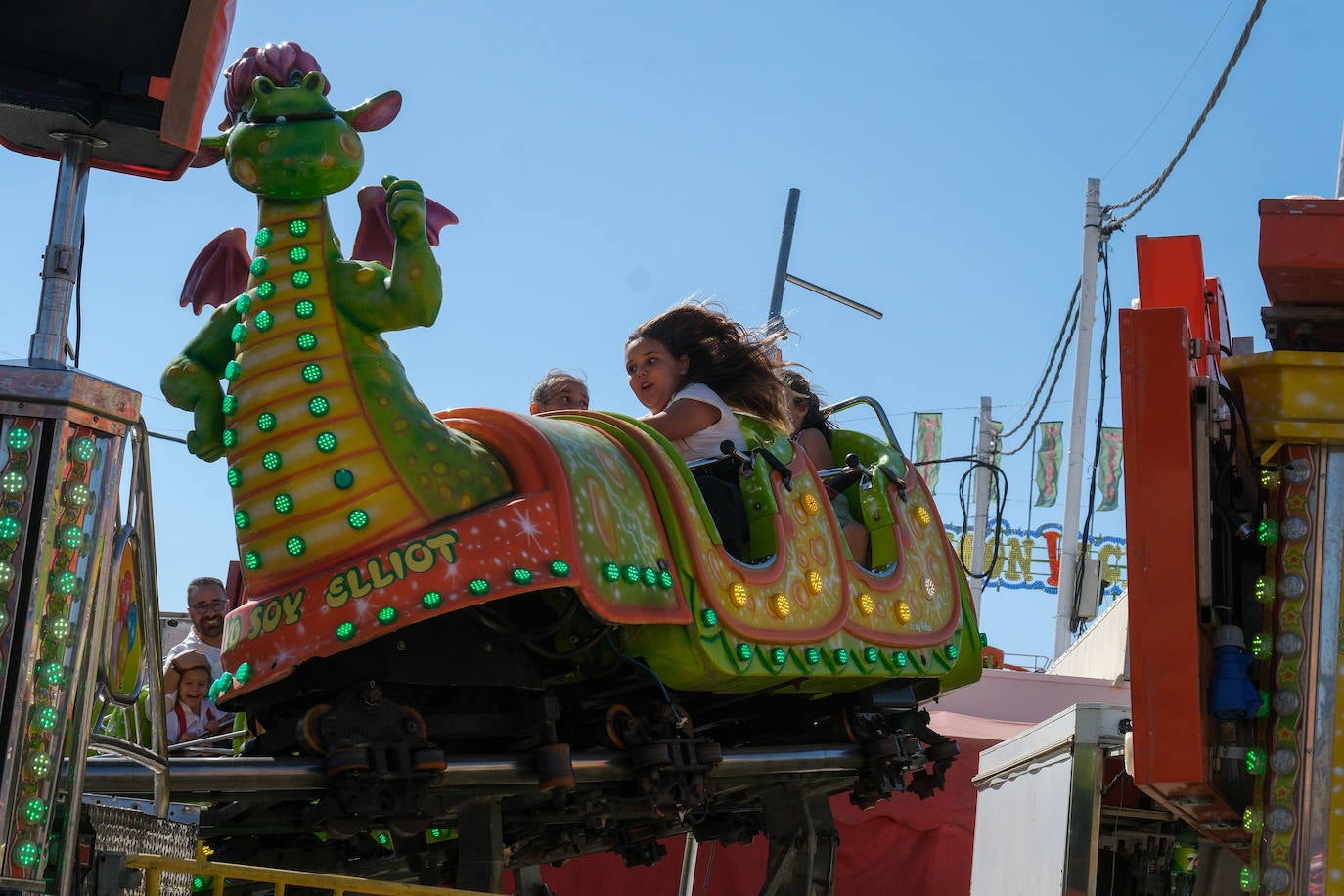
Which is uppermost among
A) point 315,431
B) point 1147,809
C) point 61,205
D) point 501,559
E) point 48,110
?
point 48,110

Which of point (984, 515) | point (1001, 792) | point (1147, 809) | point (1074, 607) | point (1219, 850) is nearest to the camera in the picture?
point (1219, 850)

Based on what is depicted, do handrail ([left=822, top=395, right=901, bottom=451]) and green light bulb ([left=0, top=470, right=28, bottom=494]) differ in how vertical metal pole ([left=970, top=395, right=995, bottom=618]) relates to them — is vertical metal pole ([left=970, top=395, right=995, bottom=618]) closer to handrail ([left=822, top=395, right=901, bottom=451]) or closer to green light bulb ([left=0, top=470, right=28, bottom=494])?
handrail ([left=822, top=395, right=901, bottom=451])

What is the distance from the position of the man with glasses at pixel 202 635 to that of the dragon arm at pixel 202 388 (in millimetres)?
1324

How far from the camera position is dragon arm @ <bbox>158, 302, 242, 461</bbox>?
4.57 m

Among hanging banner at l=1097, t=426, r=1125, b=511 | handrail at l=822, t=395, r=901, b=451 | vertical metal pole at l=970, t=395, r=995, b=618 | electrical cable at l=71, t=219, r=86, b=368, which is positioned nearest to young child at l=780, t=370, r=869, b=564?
handrail at l=822, t=395, r=901, b=451

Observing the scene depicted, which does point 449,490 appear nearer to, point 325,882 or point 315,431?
point 315,431

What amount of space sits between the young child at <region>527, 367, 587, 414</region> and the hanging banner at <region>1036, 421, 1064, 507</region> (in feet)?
58.2

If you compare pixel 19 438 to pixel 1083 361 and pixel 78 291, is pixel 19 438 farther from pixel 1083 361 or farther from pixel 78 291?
pixel 1083 361

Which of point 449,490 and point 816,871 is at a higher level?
point 449,490

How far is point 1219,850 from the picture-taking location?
19.6ft

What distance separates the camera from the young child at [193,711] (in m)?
5.42

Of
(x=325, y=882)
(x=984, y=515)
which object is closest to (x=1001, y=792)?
(x=325, y=882)

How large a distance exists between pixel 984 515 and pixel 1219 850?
14445 millimetres

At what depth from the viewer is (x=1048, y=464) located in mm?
23375
